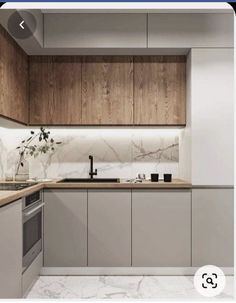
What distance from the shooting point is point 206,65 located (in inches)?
138

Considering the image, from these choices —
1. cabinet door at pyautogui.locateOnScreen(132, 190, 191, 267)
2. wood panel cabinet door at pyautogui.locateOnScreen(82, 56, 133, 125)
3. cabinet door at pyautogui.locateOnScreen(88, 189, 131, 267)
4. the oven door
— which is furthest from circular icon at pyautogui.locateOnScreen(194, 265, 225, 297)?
wood panel cabinet door at pyautogui.locateOnScreen(82, 56, 133, 125)

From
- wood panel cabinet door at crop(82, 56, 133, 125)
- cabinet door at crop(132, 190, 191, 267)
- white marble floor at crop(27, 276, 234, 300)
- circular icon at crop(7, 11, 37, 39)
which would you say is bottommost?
white marble floor at crop(27, 276, 234, 300)

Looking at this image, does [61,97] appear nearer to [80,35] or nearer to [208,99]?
[80,35]

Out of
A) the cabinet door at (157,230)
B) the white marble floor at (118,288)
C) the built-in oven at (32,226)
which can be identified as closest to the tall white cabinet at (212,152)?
the cabinet door at (157,230)

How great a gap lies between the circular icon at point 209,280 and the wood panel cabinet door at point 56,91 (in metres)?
1.89

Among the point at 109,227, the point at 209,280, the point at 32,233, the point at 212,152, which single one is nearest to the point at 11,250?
the point at 32,233

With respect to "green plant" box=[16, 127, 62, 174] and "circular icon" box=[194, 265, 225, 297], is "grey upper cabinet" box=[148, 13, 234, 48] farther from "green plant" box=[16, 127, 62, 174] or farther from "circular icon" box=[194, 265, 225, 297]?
"circular icon" box=[194, 265, 225, 297]

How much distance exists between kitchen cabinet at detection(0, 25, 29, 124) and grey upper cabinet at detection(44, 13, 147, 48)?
0.34m

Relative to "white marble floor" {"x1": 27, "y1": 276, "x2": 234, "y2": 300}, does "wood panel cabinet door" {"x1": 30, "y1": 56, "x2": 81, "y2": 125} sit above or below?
above

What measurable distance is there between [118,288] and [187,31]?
244cm

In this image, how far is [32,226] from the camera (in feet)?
9.90

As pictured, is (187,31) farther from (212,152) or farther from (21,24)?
(21,24)

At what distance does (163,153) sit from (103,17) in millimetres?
1560

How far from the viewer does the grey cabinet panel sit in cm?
343
